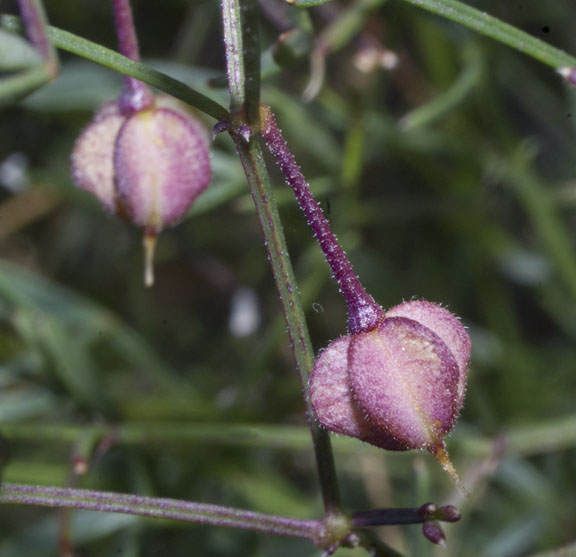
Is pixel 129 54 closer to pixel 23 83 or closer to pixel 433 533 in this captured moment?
pixel 23 83

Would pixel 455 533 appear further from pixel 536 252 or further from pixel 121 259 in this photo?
pixel 121 259

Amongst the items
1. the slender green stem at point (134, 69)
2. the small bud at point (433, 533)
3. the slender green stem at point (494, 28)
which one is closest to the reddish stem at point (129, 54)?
the slender green stem at point (134, 69)

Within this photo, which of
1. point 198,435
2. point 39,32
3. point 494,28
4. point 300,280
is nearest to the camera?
point 39,32

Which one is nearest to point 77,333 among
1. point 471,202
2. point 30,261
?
point 30,261

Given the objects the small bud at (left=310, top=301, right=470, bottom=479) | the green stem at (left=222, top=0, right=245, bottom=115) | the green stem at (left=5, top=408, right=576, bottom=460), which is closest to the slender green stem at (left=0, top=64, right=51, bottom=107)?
the green stem at (left=222, top=0, right=245, bottom=115)

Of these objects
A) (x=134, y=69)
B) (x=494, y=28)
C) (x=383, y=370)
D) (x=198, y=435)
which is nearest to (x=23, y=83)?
(x=134, y=69)

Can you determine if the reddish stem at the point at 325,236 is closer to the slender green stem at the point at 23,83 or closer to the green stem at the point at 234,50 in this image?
the green stem at the point at 234,50

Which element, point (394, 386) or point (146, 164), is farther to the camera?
point (146, 164)
